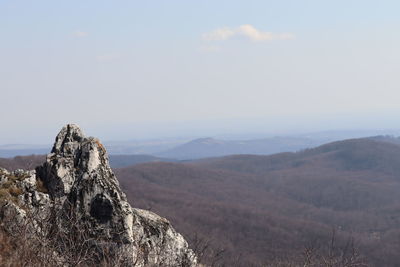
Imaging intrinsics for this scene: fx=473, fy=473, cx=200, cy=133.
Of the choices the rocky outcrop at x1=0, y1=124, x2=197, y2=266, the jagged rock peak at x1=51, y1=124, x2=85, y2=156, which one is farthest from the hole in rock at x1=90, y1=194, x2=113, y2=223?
the jagged rock peak at x1=51, y1=124, x2=85, y2=156

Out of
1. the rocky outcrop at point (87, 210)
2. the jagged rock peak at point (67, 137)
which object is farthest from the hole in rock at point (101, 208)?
the jagged rock peak at point (67, 137)

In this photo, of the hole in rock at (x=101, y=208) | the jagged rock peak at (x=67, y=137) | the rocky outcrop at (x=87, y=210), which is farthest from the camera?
the jagged rock peak at (x=67, y=137)

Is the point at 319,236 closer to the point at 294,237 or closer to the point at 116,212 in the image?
the point at 294,237

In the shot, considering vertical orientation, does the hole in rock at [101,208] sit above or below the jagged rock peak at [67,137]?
below

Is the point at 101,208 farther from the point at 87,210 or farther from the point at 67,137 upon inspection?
the point at 67,137

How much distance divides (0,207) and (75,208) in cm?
239

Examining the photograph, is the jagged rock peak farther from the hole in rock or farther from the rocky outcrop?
the hole in rock

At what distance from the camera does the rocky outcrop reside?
15.5 meters

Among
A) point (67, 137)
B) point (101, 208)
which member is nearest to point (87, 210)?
point (101, 208)

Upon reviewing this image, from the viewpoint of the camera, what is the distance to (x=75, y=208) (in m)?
16.3

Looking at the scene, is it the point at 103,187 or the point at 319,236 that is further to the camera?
the point at 319,236

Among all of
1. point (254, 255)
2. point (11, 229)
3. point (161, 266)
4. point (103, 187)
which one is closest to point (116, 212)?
point (103, 187)

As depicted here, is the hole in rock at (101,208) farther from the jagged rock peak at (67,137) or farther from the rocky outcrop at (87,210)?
the jagged rock peak at (67,137)

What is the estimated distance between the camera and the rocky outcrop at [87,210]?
51.0 ft
